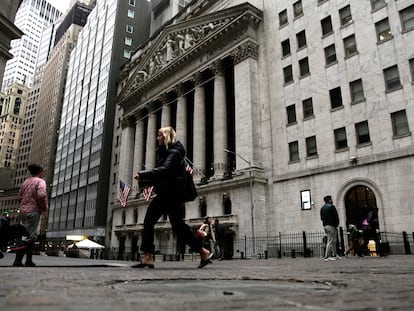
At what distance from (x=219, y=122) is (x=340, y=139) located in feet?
42.5

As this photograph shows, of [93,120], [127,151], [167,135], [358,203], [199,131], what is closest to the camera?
[167,135]

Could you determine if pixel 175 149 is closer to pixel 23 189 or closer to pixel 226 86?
pixel 23 189

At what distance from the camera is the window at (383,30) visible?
1045 inches

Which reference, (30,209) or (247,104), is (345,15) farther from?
(30,209)

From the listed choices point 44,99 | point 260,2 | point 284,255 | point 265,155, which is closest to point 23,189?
point 284,255

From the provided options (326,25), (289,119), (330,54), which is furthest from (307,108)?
(326,25)

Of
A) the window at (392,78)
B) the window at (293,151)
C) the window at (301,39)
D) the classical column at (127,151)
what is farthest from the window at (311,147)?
the classical column at (127,151)

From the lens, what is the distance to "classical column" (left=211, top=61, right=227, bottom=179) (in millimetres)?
35375

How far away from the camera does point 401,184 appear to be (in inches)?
939

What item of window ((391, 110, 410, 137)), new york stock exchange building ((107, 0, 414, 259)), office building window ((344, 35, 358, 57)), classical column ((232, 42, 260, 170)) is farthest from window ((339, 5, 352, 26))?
window ((391, 110, 410, 137))

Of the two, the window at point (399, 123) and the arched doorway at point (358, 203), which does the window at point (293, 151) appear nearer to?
the arched doorway at point (358, 203)

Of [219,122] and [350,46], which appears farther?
[219,122]

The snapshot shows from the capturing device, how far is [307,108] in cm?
3067

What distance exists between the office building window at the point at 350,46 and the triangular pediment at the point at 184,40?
1098 cm
